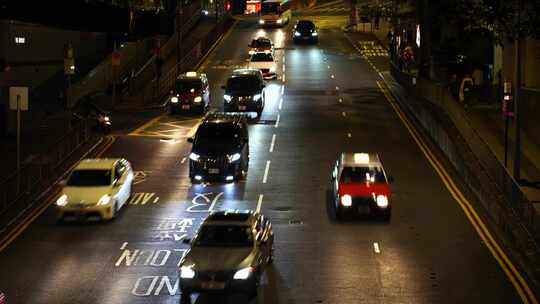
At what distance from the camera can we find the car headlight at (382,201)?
89.2ft

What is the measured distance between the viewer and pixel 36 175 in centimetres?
3175

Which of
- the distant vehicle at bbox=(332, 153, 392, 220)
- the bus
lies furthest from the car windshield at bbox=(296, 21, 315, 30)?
the distant vehicle at bbox=(332, 153, 392, 220)

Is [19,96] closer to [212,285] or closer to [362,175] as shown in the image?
[362,175]

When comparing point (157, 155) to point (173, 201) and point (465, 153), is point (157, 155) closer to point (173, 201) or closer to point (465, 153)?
point (173, 201)

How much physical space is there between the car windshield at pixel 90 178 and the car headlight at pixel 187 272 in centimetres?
903

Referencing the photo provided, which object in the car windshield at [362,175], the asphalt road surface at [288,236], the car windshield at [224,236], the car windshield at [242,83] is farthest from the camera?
the car windshield at [242,83]

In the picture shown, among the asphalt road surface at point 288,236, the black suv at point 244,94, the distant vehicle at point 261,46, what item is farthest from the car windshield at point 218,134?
the distant vehicle at point 261,46

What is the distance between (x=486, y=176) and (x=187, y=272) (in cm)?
1207

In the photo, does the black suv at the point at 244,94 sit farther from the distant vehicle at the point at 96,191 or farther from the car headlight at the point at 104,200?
the car headlight at the point at 104,200

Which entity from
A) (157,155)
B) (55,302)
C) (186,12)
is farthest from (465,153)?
(186,12)

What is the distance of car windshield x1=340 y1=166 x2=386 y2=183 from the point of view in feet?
91.4

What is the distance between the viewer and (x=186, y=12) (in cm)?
8269

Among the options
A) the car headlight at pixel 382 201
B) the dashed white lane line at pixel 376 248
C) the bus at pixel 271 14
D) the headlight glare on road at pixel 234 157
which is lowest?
the dashed white lane line at pixel 376 248

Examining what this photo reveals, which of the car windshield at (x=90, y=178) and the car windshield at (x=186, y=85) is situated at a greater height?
the car windshield at (x=186, y=85)
